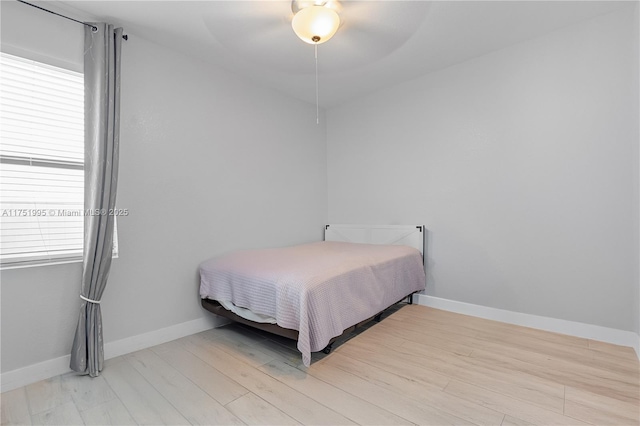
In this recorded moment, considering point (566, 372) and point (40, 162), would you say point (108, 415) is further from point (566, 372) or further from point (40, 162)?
point (566, 372)

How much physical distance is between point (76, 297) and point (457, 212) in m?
3.29

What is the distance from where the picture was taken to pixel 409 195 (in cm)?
341

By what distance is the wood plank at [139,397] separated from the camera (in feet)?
4.97

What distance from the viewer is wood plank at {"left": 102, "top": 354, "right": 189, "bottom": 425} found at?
152 cm

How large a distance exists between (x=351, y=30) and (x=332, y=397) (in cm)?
255

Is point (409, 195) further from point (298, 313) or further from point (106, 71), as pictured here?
point (106, 71)

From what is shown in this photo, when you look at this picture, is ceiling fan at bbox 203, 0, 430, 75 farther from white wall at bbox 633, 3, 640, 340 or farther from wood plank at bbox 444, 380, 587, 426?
wood plank at bbox 444, 380, 587, 426

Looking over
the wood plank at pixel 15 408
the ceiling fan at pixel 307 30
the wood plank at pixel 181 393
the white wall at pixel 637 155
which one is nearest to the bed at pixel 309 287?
the wood plank at pixel 181 393

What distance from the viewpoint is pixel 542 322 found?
2.55m

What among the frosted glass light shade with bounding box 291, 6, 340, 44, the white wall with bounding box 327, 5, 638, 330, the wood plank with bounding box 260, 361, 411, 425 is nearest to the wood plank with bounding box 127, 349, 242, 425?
the wood plank with bounding box 260, 361, 411, 425

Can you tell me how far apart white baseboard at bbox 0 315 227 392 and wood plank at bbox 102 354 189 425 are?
0.18 meters

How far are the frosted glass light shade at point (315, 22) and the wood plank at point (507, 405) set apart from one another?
2352mm

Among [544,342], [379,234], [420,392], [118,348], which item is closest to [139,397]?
[118,348]

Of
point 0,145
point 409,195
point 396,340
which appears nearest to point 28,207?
point 0,145
